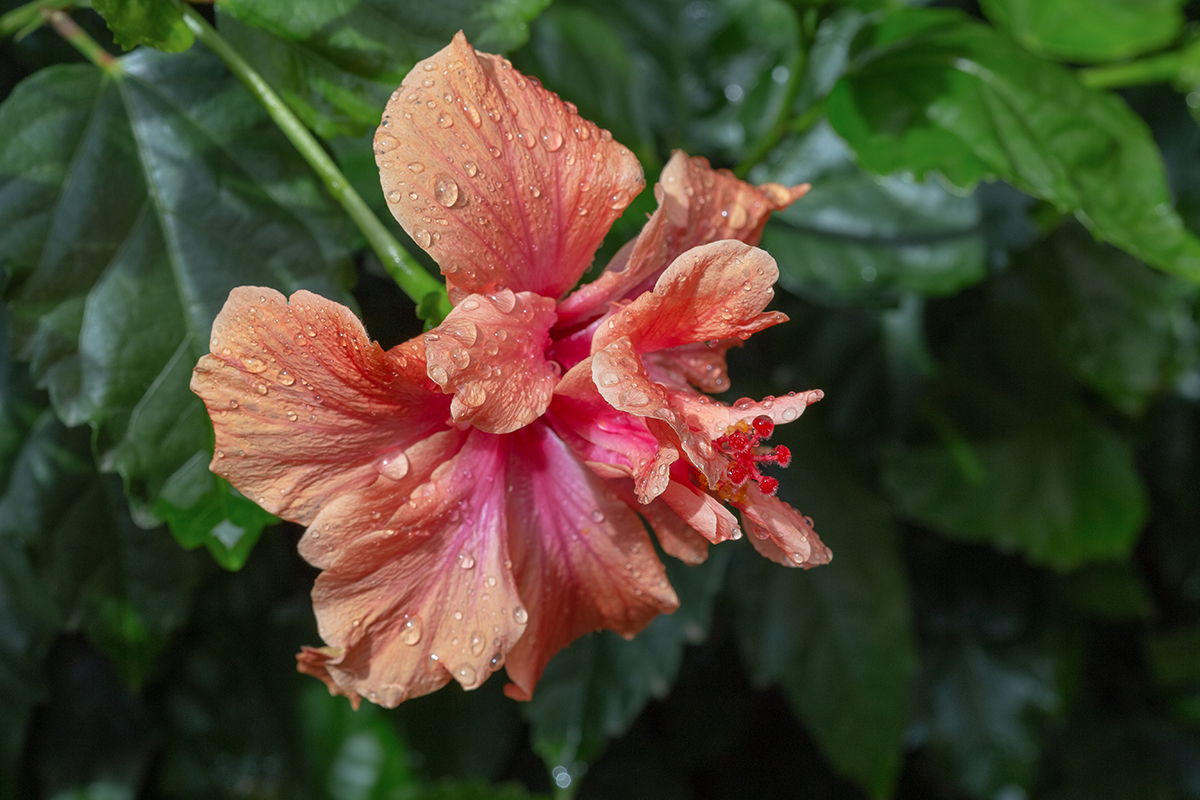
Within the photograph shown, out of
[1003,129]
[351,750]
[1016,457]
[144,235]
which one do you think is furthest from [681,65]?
[351,750]

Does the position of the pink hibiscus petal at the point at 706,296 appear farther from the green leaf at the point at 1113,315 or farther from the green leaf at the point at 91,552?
the green leaf at the point at 1113,315

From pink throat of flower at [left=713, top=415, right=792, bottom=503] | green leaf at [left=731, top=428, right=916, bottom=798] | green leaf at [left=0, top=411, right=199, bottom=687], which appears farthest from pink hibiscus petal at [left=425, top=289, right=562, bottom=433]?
green leaf at [left=731, top=428, right=916, bottom=798]

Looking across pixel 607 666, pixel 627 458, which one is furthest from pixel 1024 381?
pixel 627 458

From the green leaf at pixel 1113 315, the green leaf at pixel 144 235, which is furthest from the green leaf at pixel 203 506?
the green leaf at pixel 1113 315

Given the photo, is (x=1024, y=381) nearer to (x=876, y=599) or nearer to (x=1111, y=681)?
(x=876, y=599)

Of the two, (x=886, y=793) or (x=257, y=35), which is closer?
(x=257, y=35)
